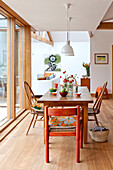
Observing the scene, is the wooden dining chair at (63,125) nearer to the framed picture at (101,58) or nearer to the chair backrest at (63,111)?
the chair backrest at (63,111)

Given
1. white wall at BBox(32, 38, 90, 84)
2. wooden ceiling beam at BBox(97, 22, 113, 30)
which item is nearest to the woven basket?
wooden ceiling beam at BBox(97, 22, 113, 30)

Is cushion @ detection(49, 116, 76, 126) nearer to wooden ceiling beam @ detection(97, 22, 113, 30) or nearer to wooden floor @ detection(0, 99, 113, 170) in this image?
wooden floor @ detection(0, 99, 113, 170)

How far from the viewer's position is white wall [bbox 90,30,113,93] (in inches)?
355

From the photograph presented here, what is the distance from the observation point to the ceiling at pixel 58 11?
4102mm

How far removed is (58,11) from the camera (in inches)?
187

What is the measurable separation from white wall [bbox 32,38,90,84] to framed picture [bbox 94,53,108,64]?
4978mm

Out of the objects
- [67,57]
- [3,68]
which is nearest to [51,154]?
[3,68]

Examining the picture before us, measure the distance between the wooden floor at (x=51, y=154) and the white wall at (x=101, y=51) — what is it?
4995 mm

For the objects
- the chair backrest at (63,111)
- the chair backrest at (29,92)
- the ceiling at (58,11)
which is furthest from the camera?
the chair backrest at (29,92)

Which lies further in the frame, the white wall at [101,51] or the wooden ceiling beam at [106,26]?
the white wall at [101,51]

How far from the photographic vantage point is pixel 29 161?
292 centimetres

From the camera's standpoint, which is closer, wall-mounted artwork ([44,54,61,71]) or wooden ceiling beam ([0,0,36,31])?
wooden ceiling beam ([0,0,36,31])

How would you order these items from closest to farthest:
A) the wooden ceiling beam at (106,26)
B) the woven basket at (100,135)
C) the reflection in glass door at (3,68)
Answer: the woven basket at (100,135)
the reflection in glass door at (3,68)
the wooden ceiling beam at (106,26)

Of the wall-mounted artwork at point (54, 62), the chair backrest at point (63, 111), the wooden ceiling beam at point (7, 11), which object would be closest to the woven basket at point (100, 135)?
the chair backrest at point (63, 111)
